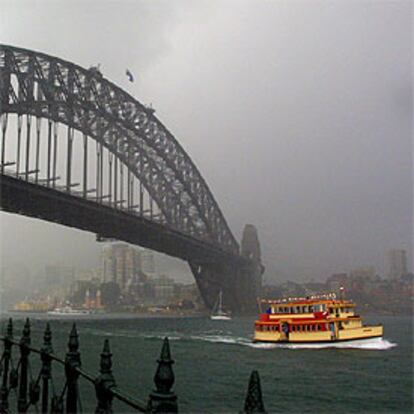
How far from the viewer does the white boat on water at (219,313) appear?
8069 cm

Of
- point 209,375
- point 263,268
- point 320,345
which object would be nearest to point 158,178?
point 263,268

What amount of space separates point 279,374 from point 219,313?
182 feet

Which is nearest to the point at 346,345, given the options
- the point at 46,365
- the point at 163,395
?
the point at 46,365

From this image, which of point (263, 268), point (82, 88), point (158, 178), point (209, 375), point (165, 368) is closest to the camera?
point (165, 368)

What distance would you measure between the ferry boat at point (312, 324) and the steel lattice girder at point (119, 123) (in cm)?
2588

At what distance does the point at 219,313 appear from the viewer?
3177 inches

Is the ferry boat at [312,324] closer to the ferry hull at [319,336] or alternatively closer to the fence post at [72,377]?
the ferry hull at [319,336]

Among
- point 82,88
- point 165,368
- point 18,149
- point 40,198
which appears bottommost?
point 165,368

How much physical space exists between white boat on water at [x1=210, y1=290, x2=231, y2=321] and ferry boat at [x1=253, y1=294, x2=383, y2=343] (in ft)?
136

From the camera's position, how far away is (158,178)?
7000 cm

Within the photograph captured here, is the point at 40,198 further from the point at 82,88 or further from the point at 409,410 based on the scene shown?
the point at 409,410

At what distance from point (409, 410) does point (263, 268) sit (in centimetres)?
7609

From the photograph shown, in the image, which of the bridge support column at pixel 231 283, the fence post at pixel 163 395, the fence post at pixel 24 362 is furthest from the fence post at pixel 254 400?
the bridge support column at pixel 231 283

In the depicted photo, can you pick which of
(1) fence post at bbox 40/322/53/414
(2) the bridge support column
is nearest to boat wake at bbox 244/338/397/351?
(1) fence post at bbox 40/322/53/414
